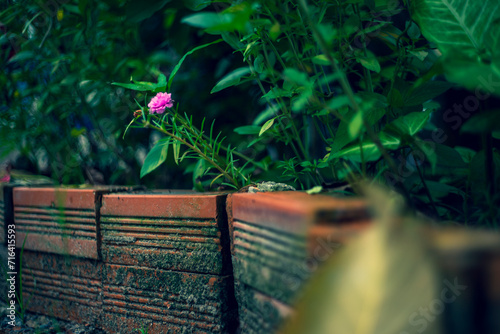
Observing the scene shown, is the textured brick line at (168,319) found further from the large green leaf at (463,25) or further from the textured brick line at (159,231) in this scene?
the large green leaf at (463,25)

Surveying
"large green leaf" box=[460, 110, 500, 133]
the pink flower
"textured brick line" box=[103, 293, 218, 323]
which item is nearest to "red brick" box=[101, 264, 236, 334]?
"textured brick line" box=[103, 293, 218, 323]

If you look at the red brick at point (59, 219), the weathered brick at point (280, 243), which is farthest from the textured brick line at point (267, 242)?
the red brick at point (59, 219)

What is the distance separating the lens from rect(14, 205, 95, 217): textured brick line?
4.33 feet

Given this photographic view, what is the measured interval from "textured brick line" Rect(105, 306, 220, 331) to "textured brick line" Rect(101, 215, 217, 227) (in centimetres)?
26

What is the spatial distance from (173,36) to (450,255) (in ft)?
4.95

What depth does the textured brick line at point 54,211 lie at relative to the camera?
1319 mm

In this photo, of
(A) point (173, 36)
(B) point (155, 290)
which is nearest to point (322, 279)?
(B) point (155, 290)

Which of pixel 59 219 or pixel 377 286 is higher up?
pixel 377 286

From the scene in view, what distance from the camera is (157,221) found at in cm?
113

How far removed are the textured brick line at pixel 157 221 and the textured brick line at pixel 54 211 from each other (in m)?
0.08

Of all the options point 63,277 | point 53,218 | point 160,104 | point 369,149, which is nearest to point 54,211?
point 53,218

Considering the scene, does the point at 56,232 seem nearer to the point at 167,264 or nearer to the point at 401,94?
the point at 167,264

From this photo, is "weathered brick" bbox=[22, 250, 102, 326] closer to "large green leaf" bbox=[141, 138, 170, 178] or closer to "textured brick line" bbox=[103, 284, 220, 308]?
"textured brick line" bbox=[103, 284, 220, 308]

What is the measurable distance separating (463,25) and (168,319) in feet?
3.29
